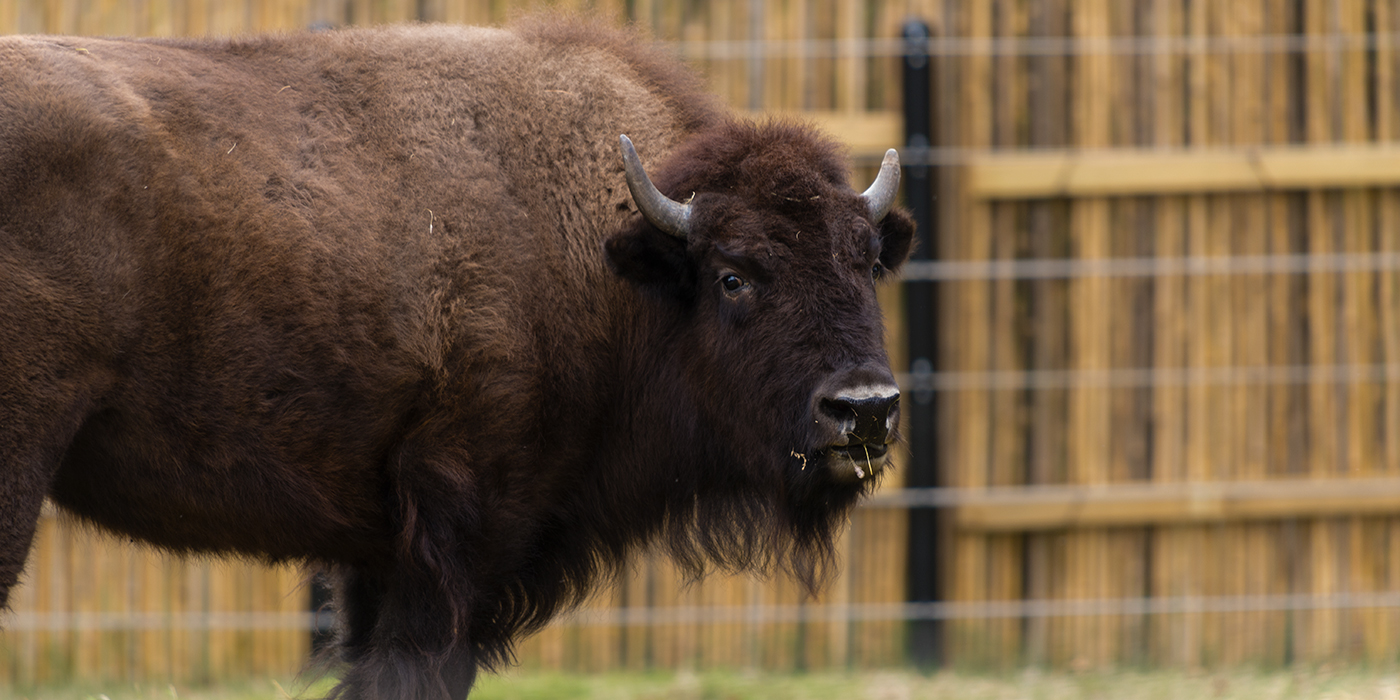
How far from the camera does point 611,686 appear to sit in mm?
5945

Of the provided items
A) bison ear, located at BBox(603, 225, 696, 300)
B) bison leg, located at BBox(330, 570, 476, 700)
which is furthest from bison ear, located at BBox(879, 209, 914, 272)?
bison leg, located at BBox(330, 570, 476, 700)

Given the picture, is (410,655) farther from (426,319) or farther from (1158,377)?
(1158,377)

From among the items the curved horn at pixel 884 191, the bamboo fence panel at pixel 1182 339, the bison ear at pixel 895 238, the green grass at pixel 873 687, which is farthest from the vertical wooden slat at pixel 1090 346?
the curved horn at pixel 884 191

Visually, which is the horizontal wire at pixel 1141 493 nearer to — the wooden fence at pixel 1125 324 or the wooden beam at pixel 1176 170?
the wooden fence at pixel 1125 324

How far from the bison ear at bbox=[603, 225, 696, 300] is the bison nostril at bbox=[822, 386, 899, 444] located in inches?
25.7

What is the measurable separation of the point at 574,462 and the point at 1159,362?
3648 millimetres

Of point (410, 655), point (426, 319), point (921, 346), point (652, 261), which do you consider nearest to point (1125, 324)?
point (921, 346)

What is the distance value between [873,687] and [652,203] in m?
3.15

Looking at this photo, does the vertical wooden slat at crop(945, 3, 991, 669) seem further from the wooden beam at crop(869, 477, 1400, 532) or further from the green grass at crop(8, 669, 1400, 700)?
the green grass at crop(8, 669, 1400, 700)

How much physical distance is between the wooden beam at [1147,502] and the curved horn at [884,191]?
98.4 inches

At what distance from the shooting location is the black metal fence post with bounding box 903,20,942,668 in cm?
616

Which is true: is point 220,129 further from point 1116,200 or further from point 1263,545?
point 1263,545

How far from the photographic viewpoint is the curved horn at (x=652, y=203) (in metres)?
3.65

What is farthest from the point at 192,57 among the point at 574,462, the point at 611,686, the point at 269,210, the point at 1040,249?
the point at 1040,249
